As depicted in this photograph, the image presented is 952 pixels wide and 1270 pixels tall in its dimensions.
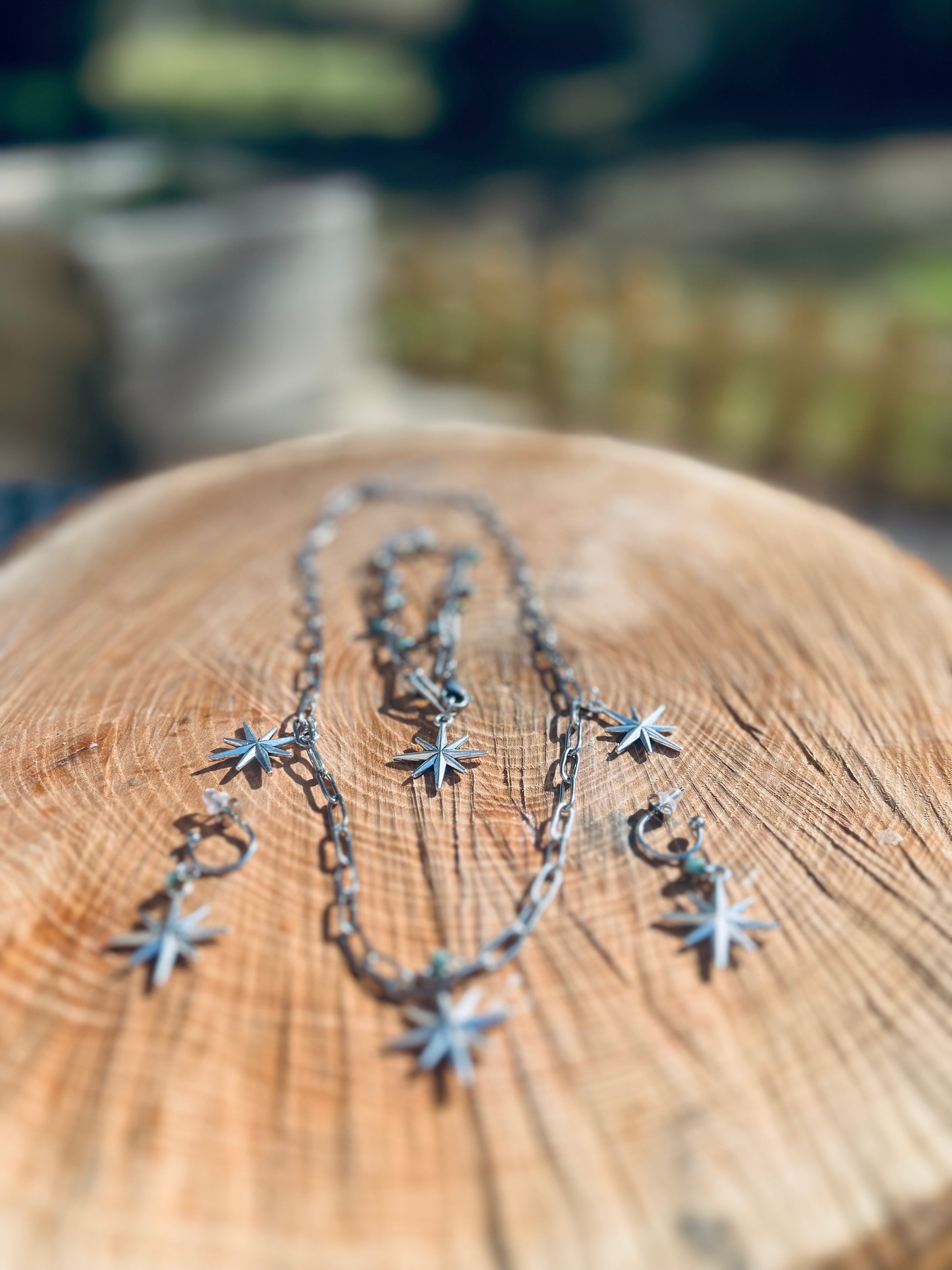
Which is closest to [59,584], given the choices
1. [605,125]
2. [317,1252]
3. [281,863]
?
[281,863]

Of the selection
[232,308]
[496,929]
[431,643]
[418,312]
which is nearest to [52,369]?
[232,308]

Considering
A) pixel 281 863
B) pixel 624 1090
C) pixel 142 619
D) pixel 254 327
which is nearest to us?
pixel 624 1090

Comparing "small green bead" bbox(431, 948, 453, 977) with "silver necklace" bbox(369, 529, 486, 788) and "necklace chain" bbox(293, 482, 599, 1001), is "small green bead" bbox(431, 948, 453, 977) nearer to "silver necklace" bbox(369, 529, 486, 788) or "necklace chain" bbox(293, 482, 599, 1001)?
"necklace chain" bbox(293, 482, 599, 1001)

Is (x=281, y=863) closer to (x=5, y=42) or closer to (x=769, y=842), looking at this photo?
(x=769, y=842)

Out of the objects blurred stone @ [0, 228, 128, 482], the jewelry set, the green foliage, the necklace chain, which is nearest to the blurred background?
blurred stone @ [0, 228, 128, 482]

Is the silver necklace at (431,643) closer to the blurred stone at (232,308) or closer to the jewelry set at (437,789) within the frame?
the jewelry set at (437,789)
